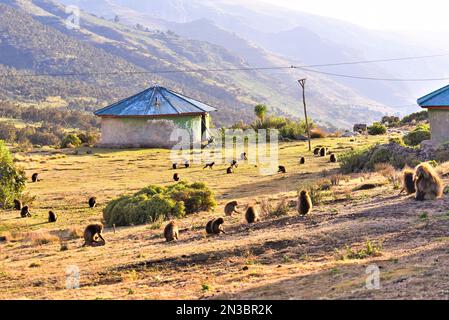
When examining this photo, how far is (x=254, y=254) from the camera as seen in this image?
12.4m

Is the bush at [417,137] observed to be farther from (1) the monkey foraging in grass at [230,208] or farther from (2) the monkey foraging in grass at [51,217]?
(2) the monkey foraging in grass at [51,217]

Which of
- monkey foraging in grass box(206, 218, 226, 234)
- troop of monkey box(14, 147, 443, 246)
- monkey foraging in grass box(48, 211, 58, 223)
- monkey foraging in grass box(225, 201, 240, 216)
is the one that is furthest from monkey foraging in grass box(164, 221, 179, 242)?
monkey foraging in grass box(48, 211, 58, 223)

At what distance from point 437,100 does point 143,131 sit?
21.4 meters

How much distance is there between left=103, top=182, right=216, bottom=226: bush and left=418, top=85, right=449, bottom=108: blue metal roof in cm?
1577

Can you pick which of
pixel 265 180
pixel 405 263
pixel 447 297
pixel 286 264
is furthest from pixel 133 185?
pixel 447 297

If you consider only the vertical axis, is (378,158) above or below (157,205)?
above

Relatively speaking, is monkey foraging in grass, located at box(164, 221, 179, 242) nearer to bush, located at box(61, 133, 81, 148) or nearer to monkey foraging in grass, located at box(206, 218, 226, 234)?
monkey foraging in grass, located at box(206, 218, 226, 234)

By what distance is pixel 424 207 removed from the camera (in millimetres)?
14250

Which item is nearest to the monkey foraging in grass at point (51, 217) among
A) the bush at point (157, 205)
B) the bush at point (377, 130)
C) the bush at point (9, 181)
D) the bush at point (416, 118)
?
the bush at point (157, 205)

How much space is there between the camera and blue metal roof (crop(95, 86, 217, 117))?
4719 centimetres

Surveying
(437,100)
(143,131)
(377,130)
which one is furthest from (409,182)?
(377,130)

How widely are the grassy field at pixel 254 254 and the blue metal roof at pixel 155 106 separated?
2447 cm

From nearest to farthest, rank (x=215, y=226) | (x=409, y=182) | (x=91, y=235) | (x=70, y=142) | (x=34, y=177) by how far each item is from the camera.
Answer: (x=215, y=226) < (x=91, y=235) < (x=409, y=182) < (x=34, y=177) < (x=70, y=142)

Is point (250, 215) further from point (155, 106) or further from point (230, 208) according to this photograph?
point (155, 106)
